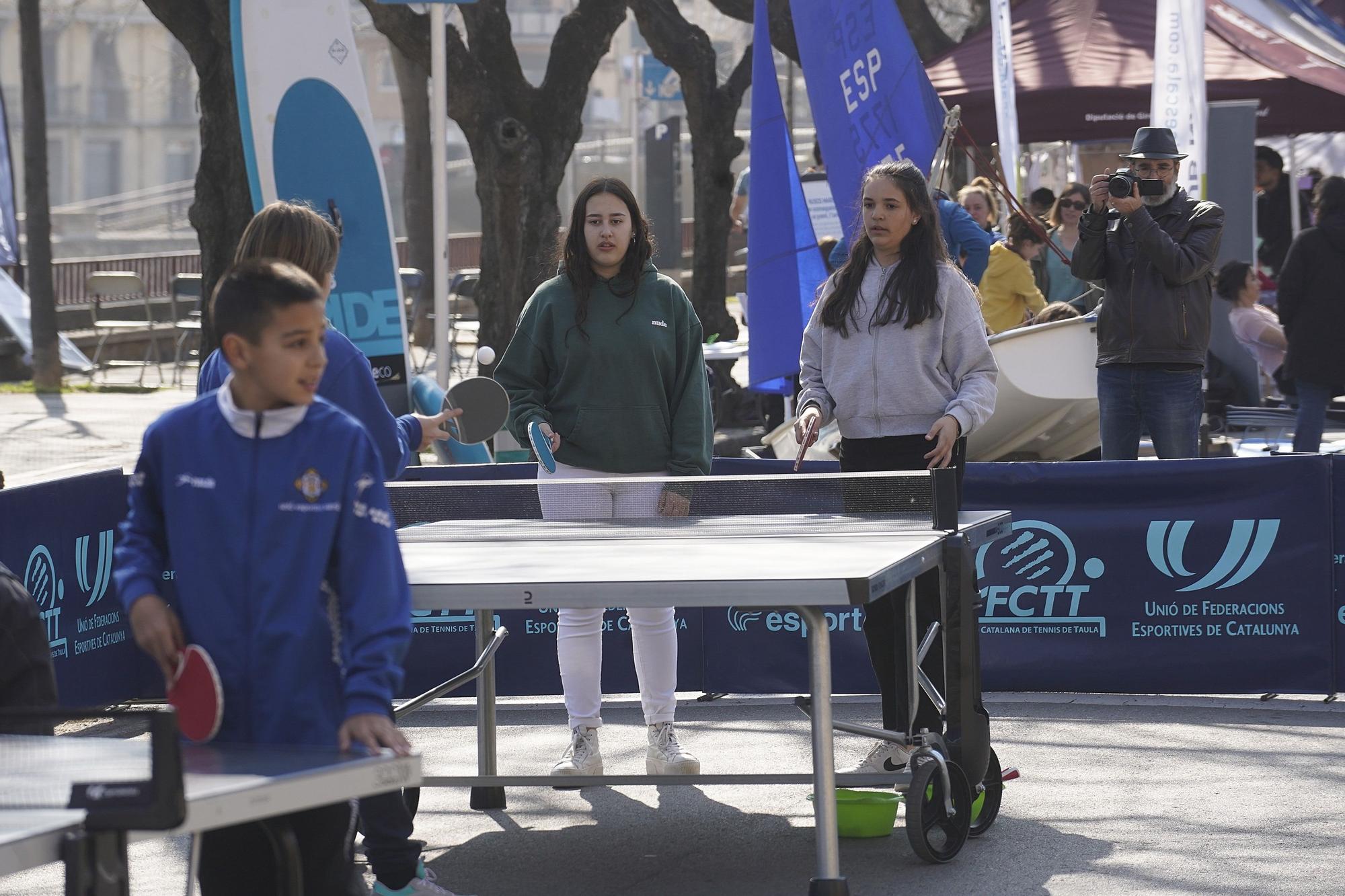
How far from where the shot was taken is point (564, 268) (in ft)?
19.7

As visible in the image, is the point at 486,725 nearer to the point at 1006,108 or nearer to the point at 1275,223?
the point at 1006,108

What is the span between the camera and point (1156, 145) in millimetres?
7766

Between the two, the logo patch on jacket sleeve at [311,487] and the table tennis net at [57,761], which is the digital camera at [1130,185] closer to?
the logo patch on jacket sleeve at [311,487]

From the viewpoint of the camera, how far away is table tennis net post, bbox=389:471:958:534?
5.33 m

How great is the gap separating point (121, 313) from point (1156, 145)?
2260 centimetres

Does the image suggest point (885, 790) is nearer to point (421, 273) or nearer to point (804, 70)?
point (804, 70)

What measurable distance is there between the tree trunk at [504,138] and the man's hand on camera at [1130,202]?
8.28 m

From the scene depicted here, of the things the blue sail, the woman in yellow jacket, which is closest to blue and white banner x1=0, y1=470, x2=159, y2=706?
the blue sail

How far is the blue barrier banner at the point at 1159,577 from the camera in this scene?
7270 millimetres

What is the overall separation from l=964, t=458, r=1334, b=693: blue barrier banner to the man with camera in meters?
0.58

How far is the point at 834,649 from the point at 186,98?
3205 inches

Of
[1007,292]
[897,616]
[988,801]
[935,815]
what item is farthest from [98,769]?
[1007,292]

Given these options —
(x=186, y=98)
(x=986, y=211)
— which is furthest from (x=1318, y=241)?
(x=186, y=98)

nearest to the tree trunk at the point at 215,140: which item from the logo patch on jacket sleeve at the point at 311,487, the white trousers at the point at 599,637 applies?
the white trousers at the point at 599,637
